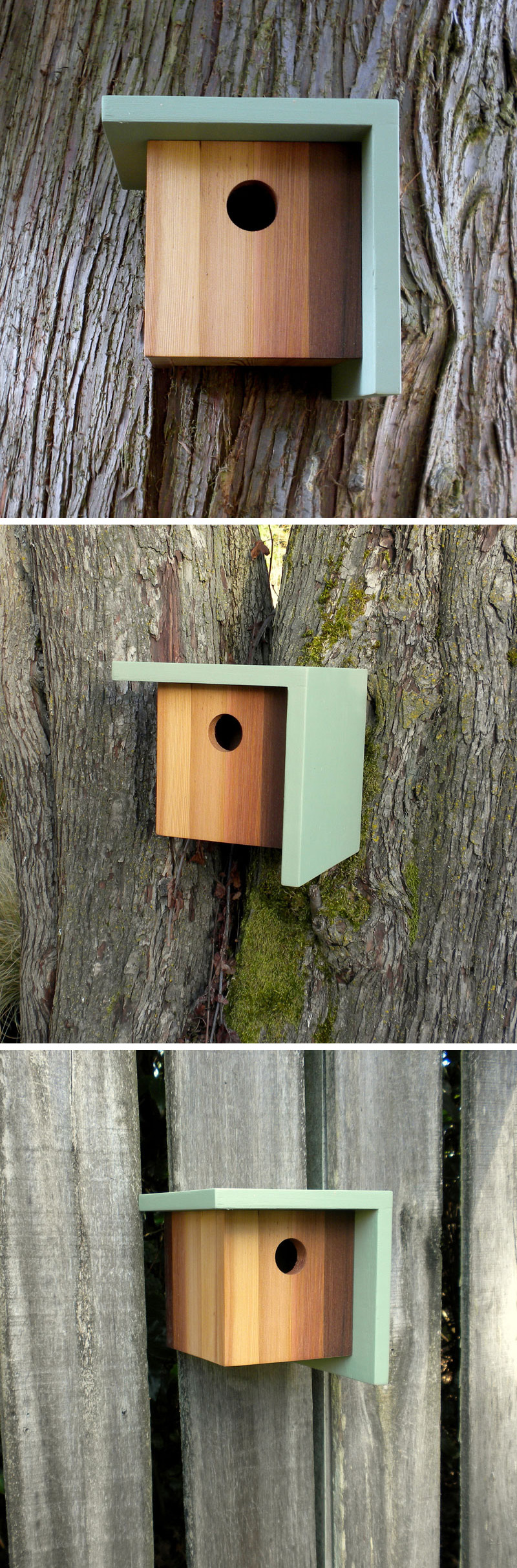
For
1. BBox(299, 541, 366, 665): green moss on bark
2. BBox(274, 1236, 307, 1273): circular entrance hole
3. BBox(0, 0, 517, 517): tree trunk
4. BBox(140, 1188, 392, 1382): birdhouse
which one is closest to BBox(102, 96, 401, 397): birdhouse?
BBox(0, 0, 517, 517): tree trunk

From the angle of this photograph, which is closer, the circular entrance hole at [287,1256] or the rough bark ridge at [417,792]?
the circular entrance hole at [287,1256]

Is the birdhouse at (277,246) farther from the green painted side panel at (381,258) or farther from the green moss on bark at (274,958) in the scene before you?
the green moss on bark at (274,958)

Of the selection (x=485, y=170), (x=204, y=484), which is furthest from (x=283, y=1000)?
(x=485, y=170)

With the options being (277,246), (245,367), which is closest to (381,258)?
(277,246)

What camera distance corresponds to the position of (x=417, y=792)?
185 centimetres

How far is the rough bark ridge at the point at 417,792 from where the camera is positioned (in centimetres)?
183

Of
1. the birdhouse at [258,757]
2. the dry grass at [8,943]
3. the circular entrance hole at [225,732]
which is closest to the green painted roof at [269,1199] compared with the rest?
the birdhouse at [258,757]

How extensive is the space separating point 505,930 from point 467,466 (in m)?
1.00

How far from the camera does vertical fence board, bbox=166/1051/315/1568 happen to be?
1.57 meters

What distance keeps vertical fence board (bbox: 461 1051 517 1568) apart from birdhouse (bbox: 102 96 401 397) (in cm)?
138

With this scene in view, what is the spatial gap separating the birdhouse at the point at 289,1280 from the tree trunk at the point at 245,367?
1318 millimetres

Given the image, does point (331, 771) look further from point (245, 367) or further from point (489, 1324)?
point (489, 1324)

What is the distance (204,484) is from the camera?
1.91 metres

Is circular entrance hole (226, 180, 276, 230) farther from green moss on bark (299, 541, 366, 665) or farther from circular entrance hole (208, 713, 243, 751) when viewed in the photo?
circular entrance hole (208, 713, 243, 751)
